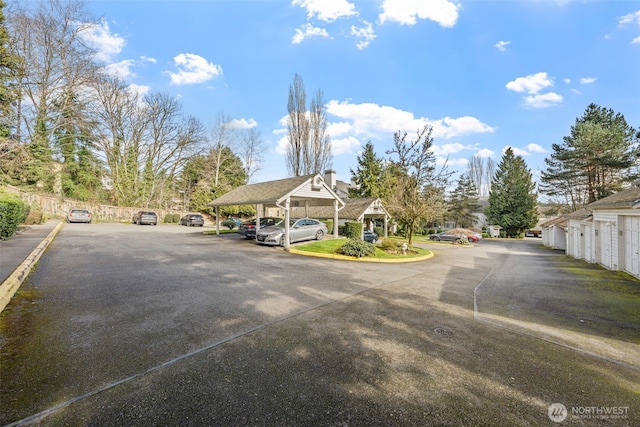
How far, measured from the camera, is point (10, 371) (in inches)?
123

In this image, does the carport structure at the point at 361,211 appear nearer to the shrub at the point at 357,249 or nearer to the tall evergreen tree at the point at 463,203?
the shrub at the point at 357,249

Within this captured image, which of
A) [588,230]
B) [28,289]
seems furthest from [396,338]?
[588,230]

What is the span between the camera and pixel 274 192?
16.7m

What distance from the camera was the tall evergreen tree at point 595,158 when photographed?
2966cm

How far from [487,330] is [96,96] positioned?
Result: 41377 mm

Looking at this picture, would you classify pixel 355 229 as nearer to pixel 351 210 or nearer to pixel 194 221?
pixel 351 210

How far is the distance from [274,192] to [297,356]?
1371cm

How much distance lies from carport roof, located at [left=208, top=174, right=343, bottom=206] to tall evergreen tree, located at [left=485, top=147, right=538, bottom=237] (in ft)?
115

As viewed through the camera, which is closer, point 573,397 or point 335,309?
point 573,397

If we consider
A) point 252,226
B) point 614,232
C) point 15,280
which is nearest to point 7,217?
point 15,280

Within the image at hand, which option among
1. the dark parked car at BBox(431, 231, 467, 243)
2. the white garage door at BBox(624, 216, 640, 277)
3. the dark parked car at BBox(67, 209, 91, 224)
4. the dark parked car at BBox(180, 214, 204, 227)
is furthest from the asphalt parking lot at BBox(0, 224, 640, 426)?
the dark parked car at BBox(180, 214, 204, 227)

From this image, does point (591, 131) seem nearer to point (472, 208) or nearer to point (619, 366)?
point (472, 208)
